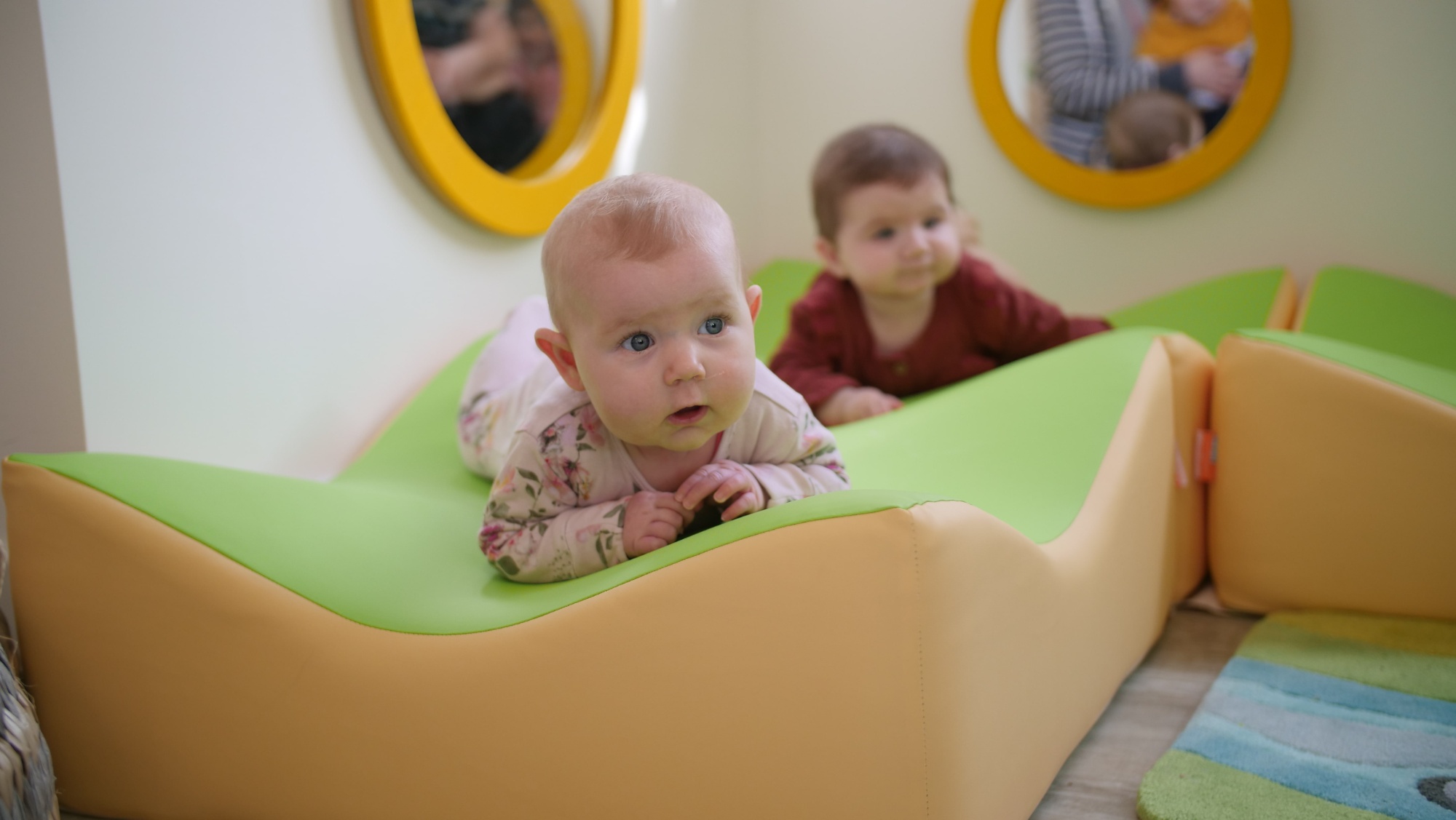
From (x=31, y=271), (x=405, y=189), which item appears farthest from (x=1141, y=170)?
(x=31, y=271)

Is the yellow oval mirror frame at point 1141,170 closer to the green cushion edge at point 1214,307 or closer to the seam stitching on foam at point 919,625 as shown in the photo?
the green cushion edge at point 1214,307

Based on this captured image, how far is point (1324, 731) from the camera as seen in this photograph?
1290mm

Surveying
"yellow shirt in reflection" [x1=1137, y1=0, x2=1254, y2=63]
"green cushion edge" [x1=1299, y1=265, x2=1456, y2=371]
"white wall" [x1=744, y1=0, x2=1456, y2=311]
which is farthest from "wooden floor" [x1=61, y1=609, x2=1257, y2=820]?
"yellow shirt in reflection" [x1=1137, y1=0, x2=1254, y2=63]

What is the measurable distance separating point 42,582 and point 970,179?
2.20 metres

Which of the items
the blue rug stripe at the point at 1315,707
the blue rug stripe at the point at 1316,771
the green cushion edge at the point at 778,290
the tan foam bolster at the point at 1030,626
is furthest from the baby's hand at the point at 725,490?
the green cushion edge at the point at 778,290

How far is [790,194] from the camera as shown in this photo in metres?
2.96

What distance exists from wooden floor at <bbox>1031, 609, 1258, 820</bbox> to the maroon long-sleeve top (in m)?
0.57

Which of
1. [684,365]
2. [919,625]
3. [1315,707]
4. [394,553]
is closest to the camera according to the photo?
[919,625]

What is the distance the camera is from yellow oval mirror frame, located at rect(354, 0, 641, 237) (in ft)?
5.83

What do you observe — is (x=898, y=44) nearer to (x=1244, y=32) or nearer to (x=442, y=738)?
(x=1244, y=32)

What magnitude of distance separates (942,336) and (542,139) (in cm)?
88

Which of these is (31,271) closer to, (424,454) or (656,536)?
(424,454)

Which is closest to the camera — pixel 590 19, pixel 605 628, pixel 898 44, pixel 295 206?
pixel 605 628

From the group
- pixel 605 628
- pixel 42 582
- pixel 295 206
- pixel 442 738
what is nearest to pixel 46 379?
pixel 42 582
